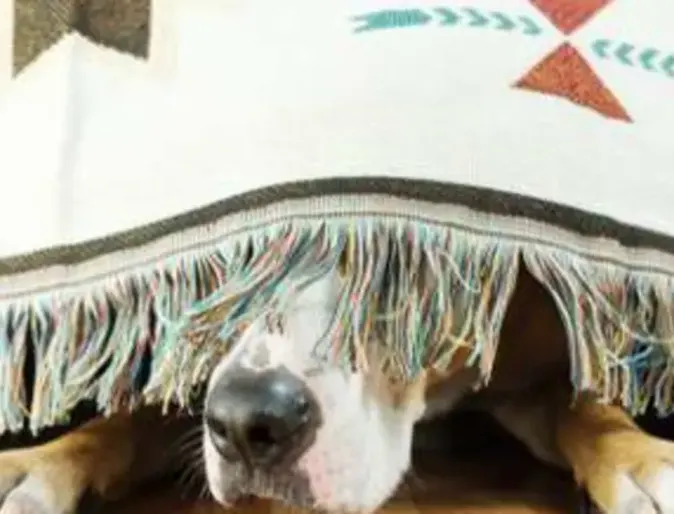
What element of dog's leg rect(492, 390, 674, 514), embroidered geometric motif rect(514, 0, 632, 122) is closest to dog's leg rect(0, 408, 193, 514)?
dog's leg rect(492, 390, 674, 514)

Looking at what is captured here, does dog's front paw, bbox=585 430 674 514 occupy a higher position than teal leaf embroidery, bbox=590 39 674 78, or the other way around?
teal leaf embroidery, bbox=590 39 674 78

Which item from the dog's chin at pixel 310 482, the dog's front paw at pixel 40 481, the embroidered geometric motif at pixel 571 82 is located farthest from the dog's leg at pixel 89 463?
the embroidered geometric motif at pixel 571 82

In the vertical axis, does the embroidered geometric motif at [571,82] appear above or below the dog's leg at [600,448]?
above

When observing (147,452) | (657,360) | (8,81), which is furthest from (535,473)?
(8,81)

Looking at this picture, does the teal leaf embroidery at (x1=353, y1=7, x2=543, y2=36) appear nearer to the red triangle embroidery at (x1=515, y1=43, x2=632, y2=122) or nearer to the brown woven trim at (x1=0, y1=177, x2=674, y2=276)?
the red triangle embroidery at (x1=515, y1=43, x2=632, y2=122)

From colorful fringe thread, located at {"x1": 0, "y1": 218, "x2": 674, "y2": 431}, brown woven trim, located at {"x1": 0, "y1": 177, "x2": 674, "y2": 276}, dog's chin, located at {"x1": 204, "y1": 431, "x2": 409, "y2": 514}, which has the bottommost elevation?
dog's chin, located at {"x1": 204, "y1": 431, "x2": 409, "y2": 514}

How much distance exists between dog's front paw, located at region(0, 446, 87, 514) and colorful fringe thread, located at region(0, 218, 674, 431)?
68mm

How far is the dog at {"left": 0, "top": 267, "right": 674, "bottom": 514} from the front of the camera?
1.01 metres

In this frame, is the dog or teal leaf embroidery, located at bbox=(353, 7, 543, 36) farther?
teal leaf embroidery, located at bbox=(353, 7, 543, 36)

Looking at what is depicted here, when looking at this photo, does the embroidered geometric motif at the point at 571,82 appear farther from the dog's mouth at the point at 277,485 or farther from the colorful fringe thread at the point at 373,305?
the dog's mouth at the point at 277,485

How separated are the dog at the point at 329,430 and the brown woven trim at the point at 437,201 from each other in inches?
2.5

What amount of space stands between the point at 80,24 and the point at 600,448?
50cm

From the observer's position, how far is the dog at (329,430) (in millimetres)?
1015

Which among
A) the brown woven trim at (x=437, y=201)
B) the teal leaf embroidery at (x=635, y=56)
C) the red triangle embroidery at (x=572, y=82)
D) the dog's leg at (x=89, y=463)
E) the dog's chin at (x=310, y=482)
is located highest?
the teal leaf embroidery at (x=635, y=56)
